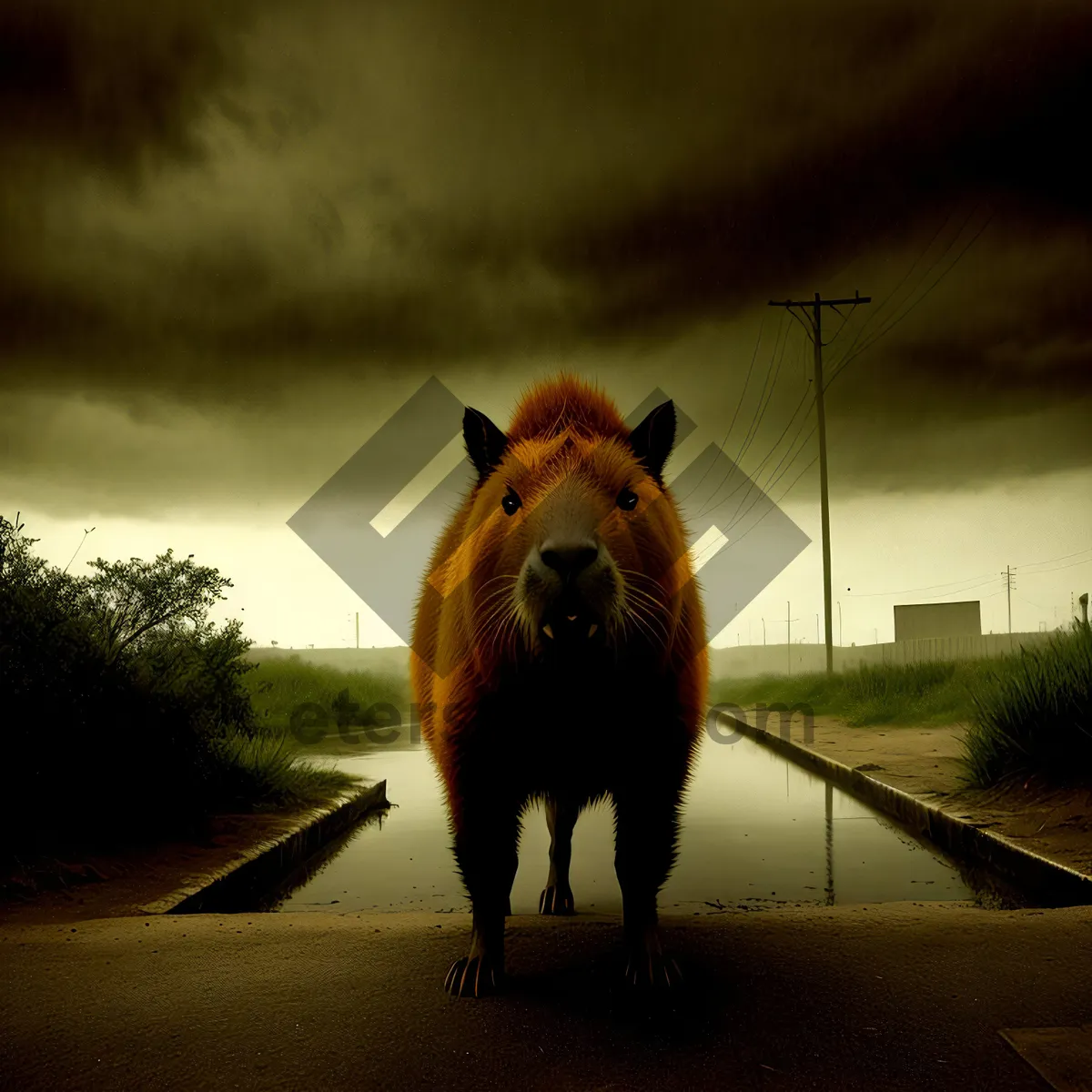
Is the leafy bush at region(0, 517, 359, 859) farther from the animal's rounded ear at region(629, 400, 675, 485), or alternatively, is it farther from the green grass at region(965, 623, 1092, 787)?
the green grass at region(965, 623, 1092, 787)

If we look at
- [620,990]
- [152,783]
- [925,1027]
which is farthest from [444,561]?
[152,783]

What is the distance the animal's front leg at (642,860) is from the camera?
329 cm

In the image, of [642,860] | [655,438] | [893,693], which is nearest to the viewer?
[642,860]

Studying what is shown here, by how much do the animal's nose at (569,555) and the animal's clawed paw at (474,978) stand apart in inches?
63.5

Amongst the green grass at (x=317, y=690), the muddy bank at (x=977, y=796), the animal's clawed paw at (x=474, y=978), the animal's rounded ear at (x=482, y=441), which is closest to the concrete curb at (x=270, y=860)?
the animal's clawed paw at (x=474, y=978)

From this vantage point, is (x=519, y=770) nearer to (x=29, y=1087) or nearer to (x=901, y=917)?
(x=29, y=1087)

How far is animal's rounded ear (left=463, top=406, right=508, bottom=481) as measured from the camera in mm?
3412

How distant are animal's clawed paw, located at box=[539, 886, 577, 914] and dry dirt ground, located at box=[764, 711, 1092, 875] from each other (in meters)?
2.95

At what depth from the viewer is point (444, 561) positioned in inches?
150

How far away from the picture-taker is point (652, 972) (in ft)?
10.6

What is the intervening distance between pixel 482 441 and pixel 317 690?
15.8m

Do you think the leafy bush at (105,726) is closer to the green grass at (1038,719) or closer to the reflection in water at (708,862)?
the reflection in water at (708,862)

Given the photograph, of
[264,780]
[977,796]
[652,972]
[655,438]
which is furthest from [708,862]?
[655,438]

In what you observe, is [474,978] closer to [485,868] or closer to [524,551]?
[485,868]
